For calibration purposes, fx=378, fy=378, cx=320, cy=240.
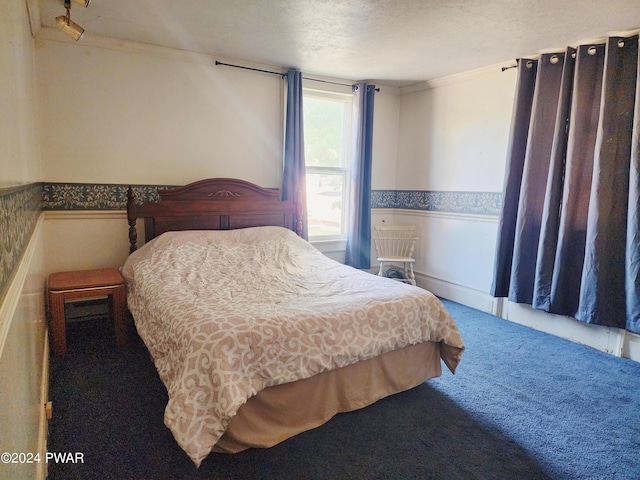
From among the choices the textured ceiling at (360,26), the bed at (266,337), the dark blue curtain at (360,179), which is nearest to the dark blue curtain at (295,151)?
the textured ceiling at (360,26)

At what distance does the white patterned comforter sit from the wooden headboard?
0.31 metres

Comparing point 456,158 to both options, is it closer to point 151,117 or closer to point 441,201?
point 441,201

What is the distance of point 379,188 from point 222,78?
2208 millimetres

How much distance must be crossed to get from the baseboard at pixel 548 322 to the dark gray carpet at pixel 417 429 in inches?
9.1

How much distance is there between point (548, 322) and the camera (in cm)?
338

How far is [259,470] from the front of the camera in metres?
1.67

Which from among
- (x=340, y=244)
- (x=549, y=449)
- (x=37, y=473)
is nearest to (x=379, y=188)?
(x=340, y=244)

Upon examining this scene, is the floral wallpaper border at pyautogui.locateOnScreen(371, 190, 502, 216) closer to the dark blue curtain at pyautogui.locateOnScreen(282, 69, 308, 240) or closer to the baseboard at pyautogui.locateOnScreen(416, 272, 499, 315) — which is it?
the baseboard at pyautogui.locateOnScreen(416, 272, 499, 315)

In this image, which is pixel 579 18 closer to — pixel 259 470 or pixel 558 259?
pixel 558 259

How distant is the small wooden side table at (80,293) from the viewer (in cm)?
259

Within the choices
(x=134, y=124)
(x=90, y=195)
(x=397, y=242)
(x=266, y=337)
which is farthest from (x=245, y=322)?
(x=397, y=242)

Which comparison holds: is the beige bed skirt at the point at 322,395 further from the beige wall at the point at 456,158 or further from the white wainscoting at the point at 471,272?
the beige wall at the point at 456,158

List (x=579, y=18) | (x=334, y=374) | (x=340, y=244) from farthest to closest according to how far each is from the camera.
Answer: (x=340, y=244) → (x=579, y=18) → (x=334, y=374)

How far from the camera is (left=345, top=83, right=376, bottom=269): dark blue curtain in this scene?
432cm
